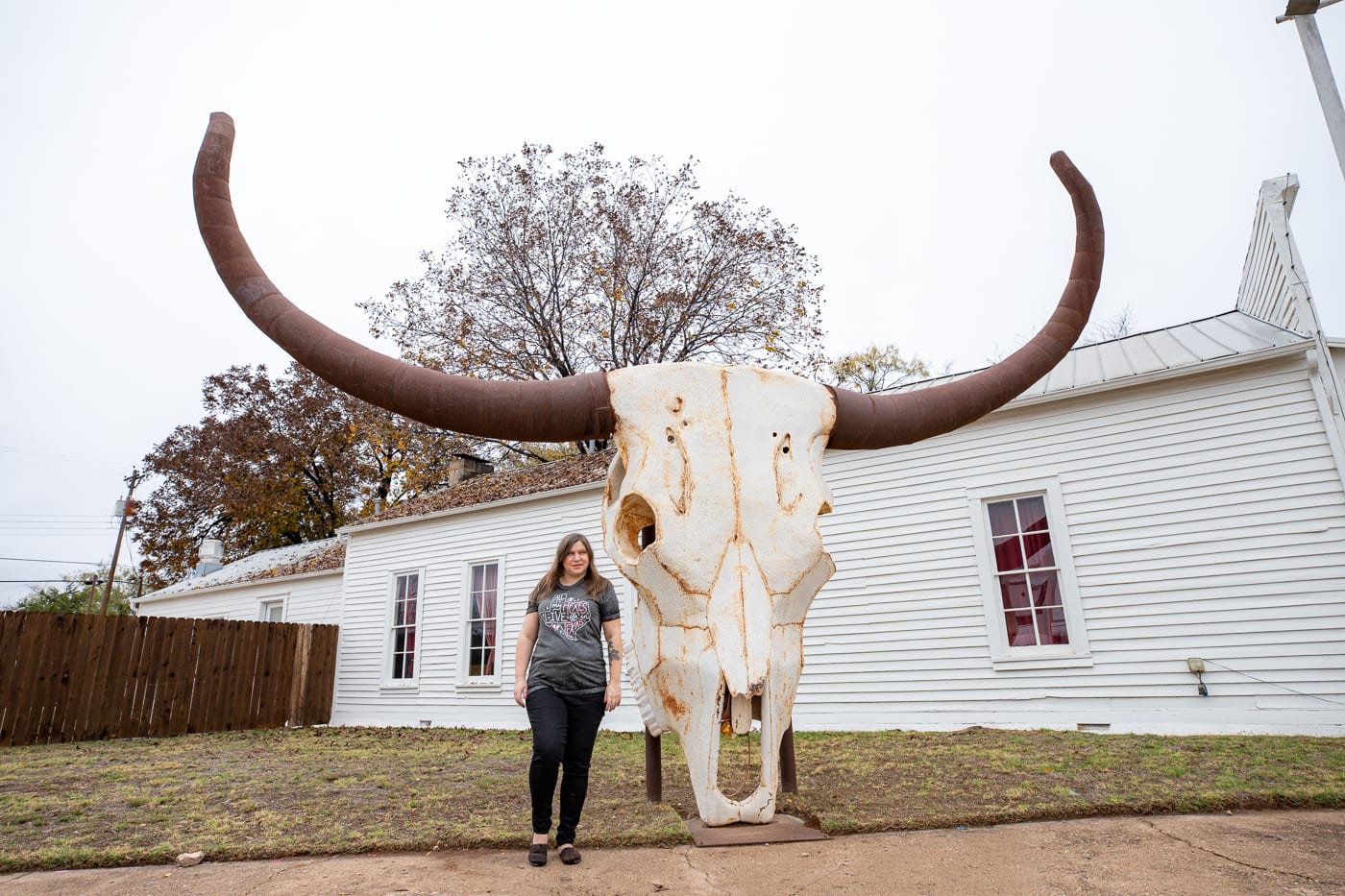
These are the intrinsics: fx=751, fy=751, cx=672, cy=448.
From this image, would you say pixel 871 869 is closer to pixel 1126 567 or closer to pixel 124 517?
pixel 1126 567

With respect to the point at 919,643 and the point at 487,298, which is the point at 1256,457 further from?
the point at 487,298

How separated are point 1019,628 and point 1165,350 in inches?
145

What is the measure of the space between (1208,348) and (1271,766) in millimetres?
5202

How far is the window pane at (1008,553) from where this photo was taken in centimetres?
866

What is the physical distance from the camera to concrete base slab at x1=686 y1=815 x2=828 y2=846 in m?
2.96

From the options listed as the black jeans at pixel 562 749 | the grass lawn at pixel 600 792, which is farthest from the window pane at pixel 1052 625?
the black jeans at pixel 562 749

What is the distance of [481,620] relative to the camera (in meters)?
12.8

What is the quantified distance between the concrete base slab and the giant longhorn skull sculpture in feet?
0.72

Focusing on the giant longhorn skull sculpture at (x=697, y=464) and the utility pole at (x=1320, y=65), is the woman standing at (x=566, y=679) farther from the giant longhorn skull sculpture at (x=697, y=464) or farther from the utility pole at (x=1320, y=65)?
the utility pole at (x=1320, y=65)

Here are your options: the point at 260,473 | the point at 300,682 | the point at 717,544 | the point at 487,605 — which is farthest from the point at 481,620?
the point at 260,473

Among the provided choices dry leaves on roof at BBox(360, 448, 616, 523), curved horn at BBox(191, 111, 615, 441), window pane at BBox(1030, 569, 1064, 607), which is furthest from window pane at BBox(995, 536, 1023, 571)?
curved horn at BBox(191, 111, 615, 441)

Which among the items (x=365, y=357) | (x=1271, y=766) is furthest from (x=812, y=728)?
(x=365, y=357)

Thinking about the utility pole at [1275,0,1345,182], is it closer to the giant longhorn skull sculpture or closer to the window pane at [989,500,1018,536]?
the giant longhorn skull sculpture

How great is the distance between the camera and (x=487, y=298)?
19766mm
